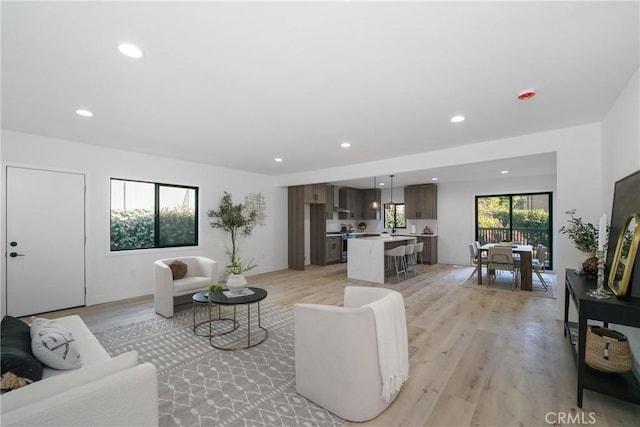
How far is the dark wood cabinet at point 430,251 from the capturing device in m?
8.26

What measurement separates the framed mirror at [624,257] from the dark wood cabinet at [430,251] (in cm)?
597

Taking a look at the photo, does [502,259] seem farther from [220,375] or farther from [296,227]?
[220,375]

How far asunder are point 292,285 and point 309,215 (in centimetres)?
309

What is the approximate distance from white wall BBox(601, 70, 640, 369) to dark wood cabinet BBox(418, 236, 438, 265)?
16.7ft

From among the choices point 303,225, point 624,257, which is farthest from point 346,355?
point 303,225

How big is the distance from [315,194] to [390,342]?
592cm

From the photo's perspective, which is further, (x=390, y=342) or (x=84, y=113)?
(x=84, y=113)

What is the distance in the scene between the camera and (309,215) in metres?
8.44

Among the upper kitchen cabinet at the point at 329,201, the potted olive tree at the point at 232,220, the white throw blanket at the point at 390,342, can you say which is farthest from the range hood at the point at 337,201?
the white throw blanket at the point at 390,342

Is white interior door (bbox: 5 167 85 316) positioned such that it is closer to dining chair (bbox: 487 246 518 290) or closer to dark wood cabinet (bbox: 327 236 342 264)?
dark wood cabinet (bbox: 327 236 342 264)

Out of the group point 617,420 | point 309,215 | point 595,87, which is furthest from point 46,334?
point 309,215

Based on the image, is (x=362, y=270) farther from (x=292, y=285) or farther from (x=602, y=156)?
(x=602, y=156)

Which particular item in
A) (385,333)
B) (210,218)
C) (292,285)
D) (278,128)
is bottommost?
(292,285)

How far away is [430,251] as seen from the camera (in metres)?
8.26
